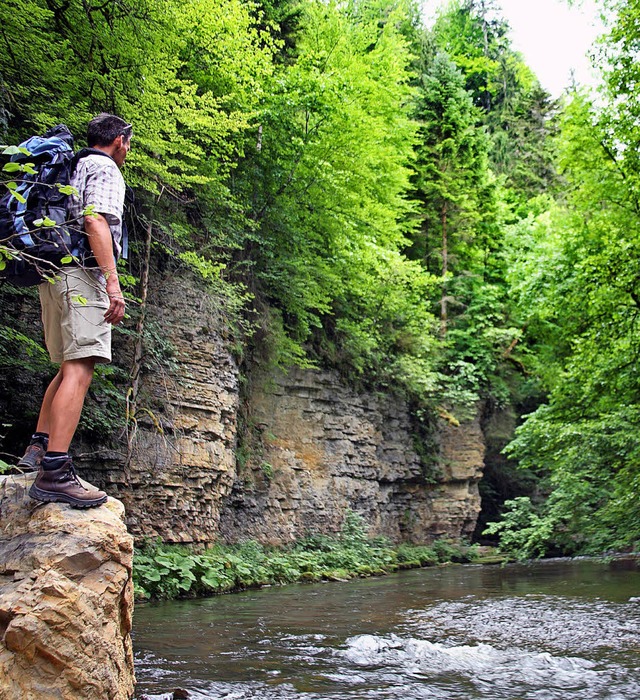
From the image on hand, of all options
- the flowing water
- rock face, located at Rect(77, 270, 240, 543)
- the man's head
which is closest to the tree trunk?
rock face, located at Rect(77, 270, 240, 543)

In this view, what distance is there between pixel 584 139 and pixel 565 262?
3187 millimetres

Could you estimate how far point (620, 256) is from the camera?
1262 centimetres

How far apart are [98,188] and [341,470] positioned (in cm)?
1554

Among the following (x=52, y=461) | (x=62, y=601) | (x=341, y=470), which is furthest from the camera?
(x=341, y=470)

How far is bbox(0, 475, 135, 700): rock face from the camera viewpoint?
3047 millimetres

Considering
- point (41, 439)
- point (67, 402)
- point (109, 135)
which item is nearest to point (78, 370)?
point (67, 402)

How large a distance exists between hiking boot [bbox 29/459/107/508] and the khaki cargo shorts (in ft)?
2.04

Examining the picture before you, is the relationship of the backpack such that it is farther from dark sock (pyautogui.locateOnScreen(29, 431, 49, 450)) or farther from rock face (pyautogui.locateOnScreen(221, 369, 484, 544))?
rock face (pyautogui.locateOnScreen(221, 369, 484, 544))

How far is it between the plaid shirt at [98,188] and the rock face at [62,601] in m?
1.59

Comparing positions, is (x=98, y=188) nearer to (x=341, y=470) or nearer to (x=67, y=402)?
(x=67, y=402)

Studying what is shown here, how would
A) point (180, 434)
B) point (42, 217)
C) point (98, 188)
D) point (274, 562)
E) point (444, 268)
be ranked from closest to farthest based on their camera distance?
point (42, 217)
point (98, 188)
point (180, 434)
point (274, 562)
point (444, 268)

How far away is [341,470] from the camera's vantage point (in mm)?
Answer: 18812

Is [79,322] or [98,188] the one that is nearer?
[79,322]

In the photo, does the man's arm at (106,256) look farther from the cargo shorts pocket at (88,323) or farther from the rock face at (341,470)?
the rock face at (341,470)
